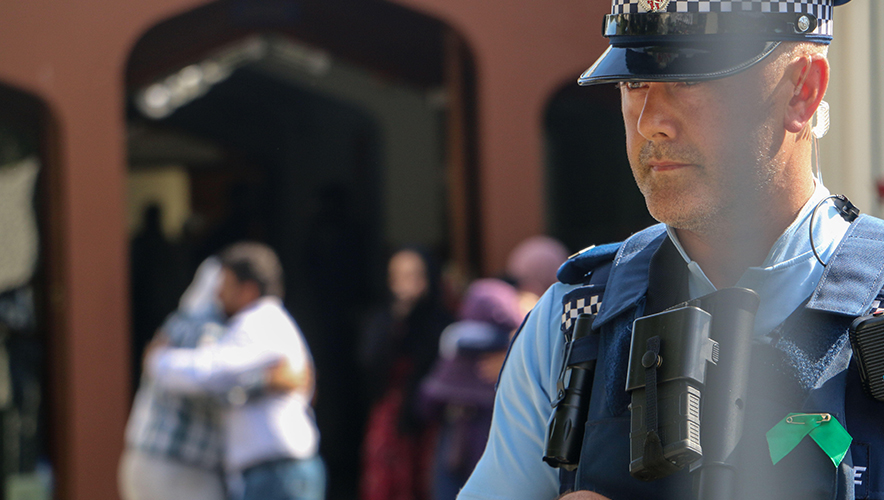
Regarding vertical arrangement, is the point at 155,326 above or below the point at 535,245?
below

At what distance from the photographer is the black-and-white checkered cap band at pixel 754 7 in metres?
1.21

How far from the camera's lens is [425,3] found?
491 cm

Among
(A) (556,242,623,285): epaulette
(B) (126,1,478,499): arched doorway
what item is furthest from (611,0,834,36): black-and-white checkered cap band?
(B) (126,1,478,499): arched doorway

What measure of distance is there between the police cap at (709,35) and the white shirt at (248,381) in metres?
2.41

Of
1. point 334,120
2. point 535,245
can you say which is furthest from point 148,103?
point 535,245

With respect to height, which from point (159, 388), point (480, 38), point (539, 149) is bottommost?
point (159, 388)

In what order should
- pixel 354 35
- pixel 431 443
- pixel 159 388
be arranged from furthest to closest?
pixel 354 35 < pixel 431 443 < pixel 159 388

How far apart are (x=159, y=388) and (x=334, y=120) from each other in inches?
200

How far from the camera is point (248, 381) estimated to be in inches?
135

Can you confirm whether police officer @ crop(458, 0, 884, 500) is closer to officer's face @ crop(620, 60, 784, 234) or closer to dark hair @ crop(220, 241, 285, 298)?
officer's face @ crop(620, 60, 784, 234)

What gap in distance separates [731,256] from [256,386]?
245cm

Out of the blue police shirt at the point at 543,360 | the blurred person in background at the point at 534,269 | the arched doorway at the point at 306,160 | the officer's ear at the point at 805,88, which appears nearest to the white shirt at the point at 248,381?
the blurred person in background at the point at 534,269

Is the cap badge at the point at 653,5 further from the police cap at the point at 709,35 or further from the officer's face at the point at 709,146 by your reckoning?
the officer's face at the point at 709,146

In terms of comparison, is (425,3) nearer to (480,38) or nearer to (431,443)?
(480,38)
